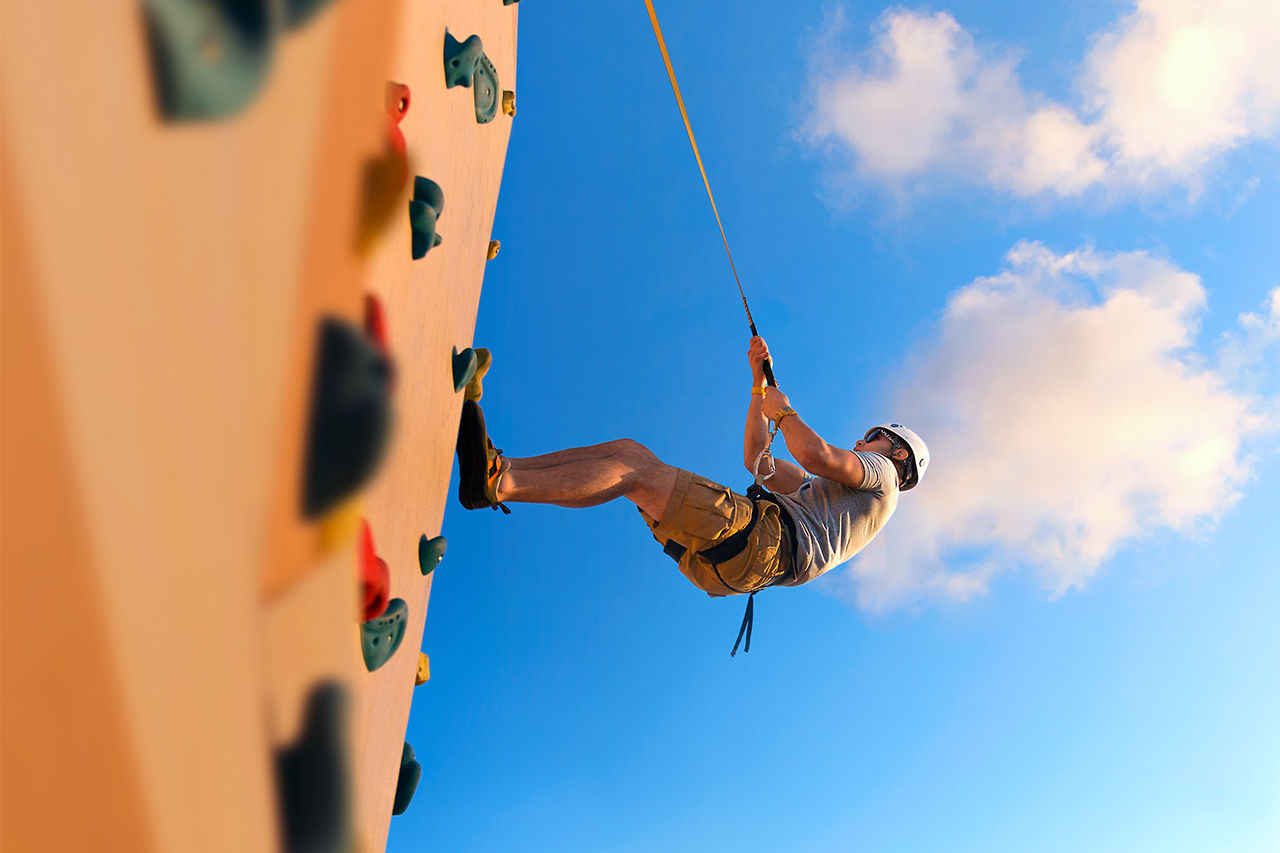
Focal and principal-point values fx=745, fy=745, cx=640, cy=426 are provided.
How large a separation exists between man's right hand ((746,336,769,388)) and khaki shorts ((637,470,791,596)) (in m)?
0.70

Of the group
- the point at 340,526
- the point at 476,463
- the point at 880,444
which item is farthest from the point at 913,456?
the point at 340,526

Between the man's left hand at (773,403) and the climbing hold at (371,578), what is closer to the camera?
the climbing hold at (371,578)

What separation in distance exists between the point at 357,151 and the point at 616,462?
186 centimetres

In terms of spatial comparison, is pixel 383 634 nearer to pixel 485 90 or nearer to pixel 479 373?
pixel 479 373

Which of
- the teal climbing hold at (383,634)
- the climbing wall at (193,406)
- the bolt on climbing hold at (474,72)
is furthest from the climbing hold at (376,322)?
the bolt on climbing hold at (474,72)

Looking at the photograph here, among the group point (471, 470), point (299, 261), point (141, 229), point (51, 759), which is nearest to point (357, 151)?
point (299, 261)

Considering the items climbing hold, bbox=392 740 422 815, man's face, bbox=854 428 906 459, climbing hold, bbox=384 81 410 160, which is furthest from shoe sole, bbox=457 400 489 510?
man's face, bbox=854 428 906 459

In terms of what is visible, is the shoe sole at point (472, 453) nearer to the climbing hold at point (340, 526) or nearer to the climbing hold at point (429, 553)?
the climbing hold at point (429, 553)

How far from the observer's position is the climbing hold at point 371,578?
1.41 m

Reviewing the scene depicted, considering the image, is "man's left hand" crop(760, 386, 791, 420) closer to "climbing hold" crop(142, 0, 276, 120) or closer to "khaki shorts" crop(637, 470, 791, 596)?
"khaki shorts" crop(637, 470, 791, 596)

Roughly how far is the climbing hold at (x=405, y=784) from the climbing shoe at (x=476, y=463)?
2.65 feet

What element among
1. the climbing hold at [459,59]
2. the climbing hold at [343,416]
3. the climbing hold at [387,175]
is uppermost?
the climbing hold at [459,59]

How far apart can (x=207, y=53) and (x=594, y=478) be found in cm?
214

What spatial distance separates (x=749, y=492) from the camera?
3.67 meters
